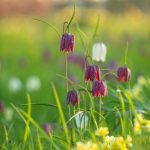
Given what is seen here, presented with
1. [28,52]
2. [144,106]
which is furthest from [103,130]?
[28,52]

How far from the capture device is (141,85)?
4621 millimetres

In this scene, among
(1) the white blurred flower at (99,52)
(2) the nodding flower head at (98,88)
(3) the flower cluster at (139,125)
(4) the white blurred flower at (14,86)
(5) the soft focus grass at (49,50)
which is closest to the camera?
(3) the flower cluster at (139,125)

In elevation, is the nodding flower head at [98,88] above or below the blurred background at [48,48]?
above

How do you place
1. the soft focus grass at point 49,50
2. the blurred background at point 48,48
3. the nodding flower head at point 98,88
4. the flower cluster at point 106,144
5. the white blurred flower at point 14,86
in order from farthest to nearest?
the white blurred flower at point 14,86
the blurred background at point 48,48
the soft focus grass at point 49,50
the nodding flower head at point 98,88
the flower cluster at point 106,144

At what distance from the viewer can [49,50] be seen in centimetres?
977

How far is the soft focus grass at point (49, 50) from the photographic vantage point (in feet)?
18.7

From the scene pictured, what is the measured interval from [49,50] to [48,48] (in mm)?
629

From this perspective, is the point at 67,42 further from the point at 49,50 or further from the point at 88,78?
the point at 49,50

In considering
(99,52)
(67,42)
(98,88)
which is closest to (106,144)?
(98,88)

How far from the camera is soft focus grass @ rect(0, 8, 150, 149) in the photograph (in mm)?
5706

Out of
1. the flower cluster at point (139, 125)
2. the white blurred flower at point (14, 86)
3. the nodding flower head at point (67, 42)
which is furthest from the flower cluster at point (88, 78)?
the white blurred flower at point (14, 86)

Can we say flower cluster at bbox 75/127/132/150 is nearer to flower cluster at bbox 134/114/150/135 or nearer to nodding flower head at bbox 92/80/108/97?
flower cluster at bbox 134/114/150/135

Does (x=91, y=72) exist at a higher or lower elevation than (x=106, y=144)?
higher

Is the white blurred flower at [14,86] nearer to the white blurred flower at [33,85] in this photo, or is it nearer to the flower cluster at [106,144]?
the white blurred flower at [33,85]
